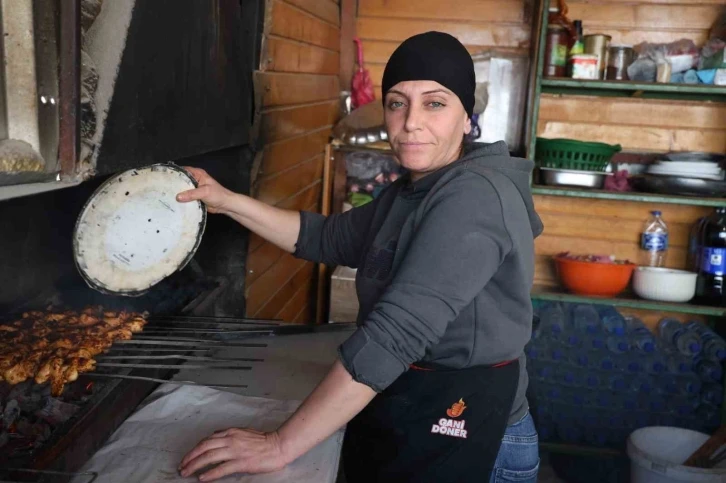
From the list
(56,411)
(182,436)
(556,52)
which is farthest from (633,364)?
(56,411)

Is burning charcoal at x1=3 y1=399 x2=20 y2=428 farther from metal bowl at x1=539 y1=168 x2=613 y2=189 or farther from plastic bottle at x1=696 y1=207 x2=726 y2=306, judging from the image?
plastic bottle at x1=696 y1=207 x2=726 y2=306

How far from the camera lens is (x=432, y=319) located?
1.44 m

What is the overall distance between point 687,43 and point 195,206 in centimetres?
334

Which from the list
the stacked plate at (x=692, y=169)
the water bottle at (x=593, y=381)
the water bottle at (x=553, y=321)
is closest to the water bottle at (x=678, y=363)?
the water bottle at (x=593, y=381)

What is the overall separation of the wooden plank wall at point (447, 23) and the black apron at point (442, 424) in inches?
119

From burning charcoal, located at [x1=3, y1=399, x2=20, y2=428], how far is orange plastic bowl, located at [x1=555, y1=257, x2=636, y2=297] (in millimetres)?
3261

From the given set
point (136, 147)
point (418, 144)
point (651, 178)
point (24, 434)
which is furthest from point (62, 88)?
point (651, 178)

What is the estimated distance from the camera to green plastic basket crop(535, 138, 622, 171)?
3867 mm

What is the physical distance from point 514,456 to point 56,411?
3.91 ft

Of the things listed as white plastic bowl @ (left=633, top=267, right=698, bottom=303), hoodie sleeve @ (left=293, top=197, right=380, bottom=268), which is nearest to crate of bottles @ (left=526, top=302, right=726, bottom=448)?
white plastic bowl @ (left=633, top=267, right=698, bottom=303)

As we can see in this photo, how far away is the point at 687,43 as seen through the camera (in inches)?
158

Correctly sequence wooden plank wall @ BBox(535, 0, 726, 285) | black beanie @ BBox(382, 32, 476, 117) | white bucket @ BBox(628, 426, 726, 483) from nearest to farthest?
black beanie @ BBox(382, 32, 476, 117) → white bucket @ BBox(628, 426, 726, 483) → wooden plank wall @ BBox(535, 0, 726, 285)

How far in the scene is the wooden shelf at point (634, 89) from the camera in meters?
3.84

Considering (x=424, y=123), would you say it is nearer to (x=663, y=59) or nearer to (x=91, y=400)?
(x=91, y=400)
